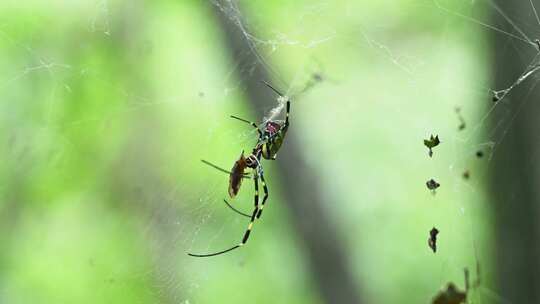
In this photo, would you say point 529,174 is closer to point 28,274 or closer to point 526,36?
point 526,36

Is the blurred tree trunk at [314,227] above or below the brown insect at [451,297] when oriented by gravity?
below

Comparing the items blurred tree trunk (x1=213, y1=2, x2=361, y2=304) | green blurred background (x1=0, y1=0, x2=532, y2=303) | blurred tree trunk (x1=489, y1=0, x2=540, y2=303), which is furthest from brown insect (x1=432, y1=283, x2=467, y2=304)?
blurred tree trunk (x1=213, y1=2, x2=361, y2=304)

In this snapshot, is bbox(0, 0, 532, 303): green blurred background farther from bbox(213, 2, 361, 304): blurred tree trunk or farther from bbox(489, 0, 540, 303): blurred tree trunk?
bbox(489, 0, 540, 303): blurred tree trunk

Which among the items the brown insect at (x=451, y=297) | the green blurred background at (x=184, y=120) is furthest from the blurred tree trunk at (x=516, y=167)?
the brown insect at (x=451, y=297)

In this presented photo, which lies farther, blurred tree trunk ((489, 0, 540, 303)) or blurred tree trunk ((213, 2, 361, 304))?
blurred tree trunk ((213, 2, 361, 304))

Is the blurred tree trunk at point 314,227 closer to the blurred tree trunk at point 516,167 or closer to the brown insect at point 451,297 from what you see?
the blurred tree trunk at point 516,167

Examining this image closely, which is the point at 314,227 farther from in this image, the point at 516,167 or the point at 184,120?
the point at 516,167

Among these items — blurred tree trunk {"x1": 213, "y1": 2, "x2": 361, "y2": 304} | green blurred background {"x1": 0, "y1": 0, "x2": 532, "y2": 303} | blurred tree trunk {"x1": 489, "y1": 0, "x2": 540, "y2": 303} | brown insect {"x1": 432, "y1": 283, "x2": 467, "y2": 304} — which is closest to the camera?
brown insect {"x1": 432, "y1": 283, "x2": 467, "y2": 304}
